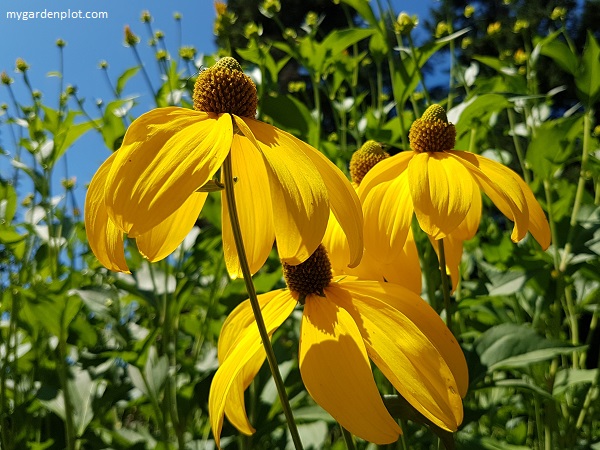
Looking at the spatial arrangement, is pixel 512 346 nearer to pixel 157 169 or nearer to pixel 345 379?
pixel 345 379

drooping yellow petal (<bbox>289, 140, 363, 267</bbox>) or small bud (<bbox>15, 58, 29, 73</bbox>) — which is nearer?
drooping yellow petal (<bbox>289, 140, 363, 267</bbox>)

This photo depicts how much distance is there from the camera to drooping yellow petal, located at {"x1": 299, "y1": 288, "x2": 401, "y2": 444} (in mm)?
465

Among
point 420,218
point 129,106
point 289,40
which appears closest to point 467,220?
point 420,218

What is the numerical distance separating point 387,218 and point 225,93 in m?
0.21

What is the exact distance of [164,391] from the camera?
47.9 inches

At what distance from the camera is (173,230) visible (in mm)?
561

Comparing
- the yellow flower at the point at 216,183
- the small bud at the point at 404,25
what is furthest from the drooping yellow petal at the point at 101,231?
the small bud at the point at 404,25

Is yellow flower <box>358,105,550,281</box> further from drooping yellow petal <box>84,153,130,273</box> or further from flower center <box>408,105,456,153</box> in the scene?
drooping yellow petal <box>84,153,130,273</box>

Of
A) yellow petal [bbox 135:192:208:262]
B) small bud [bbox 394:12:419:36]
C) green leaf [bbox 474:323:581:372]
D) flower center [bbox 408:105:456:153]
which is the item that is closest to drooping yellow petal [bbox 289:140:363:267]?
yellow petal [bbox 135:192:208:262]

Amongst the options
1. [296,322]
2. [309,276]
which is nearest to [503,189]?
[309,276]

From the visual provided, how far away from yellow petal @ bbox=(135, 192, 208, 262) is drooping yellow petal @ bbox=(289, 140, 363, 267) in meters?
0.11

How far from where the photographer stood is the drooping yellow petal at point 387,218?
604 millimetres

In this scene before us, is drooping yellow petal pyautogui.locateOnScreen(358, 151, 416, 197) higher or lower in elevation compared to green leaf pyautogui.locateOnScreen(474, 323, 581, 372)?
higher

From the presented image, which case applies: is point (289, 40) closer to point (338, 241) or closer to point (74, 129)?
point (74, 129)
